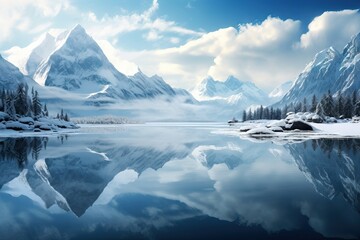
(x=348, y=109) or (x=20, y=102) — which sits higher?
(x=20, y=102)

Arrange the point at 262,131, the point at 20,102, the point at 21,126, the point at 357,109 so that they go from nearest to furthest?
the point at 262,131 → the point at 21,126 → the point at 20,102 → the point at 357,109

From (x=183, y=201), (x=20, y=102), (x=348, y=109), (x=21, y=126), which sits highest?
(x=20, y=102)

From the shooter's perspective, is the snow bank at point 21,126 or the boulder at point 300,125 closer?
the boulder at point 300,125

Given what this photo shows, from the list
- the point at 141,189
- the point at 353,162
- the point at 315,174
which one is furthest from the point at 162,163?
the point at 353,162

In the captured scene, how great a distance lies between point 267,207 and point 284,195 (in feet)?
8.09

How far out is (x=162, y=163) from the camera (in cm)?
2848

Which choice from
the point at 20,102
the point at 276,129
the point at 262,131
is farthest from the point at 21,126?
the point at 276,129

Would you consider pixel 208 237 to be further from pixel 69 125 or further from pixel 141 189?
pixel 69 125

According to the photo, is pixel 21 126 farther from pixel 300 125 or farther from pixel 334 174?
pixel 334 174

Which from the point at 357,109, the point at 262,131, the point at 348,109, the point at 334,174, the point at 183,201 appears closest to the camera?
the point at 183,201

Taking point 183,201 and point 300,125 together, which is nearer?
point 183,201

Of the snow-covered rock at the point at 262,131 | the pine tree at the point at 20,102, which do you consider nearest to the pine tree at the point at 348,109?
the snow-covered rock at the point at 262,131

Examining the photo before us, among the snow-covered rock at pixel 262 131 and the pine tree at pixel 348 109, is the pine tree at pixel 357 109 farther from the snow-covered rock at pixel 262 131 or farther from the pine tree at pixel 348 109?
the snow-covered rock at pixel 262 131

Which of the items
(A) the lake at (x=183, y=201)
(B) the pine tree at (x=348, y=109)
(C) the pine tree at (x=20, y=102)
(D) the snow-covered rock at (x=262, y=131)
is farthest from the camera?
(B) the pine tree at (x=348, y=109)
